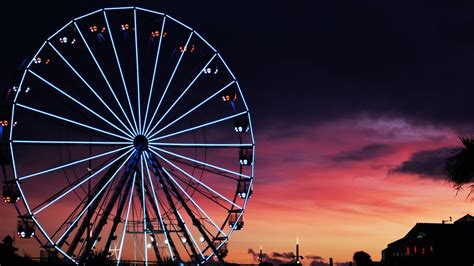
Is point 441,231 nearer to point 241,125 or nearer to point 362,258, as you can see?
point 241,125

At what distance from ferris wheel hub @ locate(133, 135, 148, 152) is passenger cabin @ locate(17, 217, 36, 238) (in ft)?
25.1

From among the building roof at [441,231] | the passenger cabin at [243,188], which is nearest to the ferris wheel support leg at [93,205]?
the passenger cabin at [243,188]

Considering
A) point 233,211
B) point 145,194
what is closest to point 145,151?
point 145,194

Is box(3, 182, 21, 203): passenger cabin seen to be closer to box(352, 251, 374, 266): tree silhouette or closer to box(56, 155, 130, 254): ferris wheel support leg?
box(56, 155, 130, 254): ferris wheel support leg

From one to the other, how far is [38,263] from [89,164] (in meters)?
7.24

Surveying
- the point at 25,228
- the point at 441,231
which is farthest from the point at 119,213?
the point at 441,231

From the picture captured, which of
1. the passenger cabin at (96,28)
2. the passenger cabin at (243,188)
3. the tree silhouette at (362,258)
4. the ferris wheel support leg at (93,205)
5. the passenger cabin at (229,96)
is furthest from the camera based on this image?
the passenger cabin at (229,96)

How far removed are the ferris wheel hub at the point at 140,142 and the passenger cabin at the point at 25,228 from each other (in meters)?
7.66

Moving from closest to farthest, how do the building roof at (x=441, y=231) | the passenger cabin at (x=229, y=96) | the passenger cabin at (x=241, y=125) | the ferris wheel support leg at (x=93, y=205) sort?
the ferris wheel support leg at (x=93, y=205)
the passenger cabin at (x=241, y=125)
the passenger cabin at (x=229, y=96)
the building roof at (x=441, y=231)

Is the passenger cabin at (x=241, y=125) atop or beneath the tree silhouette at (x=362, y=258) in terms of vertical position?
atop

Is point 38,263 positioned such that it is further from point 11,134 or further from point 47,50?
point 47,50

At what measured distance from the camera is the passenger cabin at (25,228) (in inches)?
1753

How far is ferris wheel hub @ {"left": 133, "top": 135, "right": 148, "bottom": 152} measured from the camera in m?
47.1

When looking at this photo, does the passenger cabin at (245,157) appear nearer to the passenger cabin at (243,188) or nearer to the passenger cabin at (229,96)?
the passenger cabin at (243,188)
